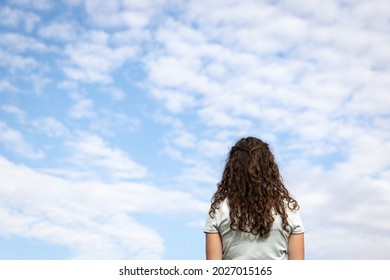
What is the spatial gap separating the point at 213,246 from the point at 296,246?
1.24 metres

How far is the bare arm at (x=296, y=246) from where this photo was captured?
23.4 feet

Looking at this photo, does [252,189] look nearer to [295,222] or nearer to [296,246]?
[295,222]

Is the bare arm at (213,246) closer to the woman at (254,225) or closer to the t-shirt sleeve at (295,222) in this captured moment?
the woman at (254,225)

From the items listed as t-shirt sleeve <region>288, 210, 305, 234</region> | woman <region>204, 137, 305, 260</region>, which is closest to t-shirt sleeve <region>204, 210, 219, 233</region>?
woman <region>204, 137, 305, 260</region>

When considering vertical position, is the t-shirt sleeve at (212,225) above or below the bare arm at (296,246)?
above

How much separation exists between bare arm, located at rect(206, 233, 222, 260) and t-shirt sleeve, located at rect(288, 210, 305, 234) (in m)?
1.10

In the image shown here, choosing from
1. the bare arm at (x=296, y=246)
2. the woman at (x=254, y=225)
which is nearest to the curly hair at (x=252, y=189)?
the woman at (x=254, y=225)

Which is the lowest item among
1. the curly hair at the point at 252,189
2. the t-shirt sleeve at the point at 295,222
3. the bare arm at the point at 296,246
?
the bare arm at the point at 296,246

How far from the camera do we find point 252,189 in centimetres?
741

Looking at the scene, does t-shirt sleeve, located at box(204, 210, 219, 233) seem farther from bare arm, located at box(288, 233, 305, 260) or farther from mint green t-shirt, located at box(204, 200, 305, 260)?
bare arm, located at box(288, 233, 305, 260)

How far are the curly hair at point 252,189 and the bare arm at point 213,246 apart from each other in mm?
297
